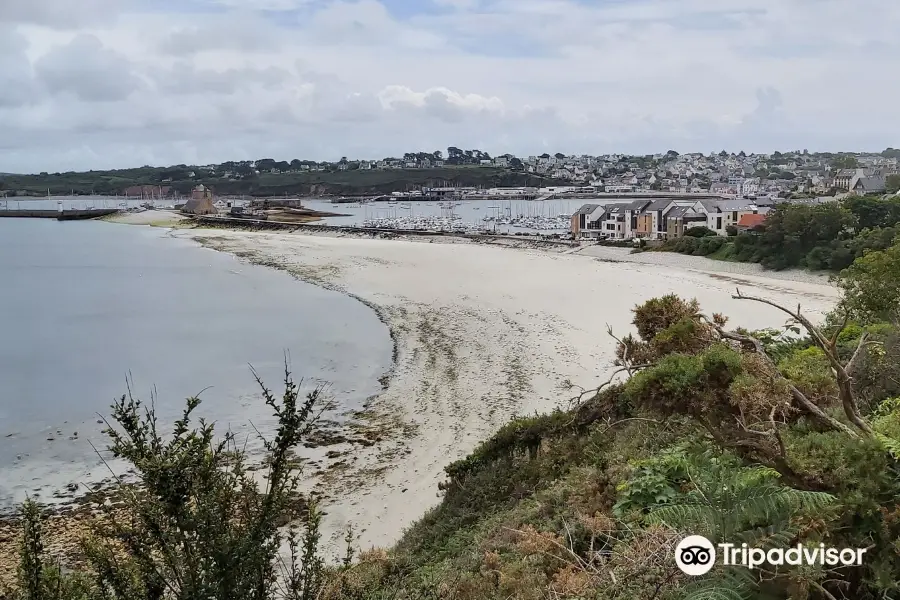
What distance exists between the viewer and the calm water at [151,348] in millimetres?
14422

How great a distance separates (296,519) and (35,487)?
17.6 feet

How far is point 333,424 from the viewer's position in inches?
552

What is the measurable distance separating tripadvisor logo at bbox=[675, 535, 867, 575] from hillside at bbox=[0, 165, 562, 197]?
510ft

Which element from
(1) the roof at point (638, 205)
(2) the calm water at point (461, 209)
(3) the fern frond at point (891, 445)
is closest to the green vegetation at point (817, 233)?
(1) the roof at point (638, 205)

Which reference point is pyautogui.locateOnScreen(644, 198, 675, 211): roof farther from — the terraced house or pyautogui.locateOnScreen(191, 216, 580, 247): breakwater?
pyautogui.locateOnScreen(191, 216, 580, 247): breakwater

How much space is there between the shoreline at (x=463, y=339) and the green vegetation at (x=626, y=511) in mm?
3066

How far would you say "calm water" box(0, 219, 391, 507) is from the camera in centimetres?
1442

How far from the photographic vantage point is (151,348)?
22.4m

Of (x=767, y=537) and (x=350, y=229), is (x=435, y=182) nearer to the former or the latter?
(x=350, y=229)

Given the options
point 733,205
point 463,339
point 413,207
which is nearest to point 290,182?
point 413,207

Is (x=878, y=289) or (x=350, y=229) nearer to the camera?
(x=878, y=289)

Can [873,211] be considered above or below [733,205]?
below

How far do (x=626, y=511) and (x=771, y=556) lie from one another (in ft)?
6.74

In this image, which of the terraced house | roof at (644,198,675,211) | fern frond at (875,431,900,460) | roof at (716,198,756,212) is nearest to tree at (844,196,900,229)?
the terraced house
